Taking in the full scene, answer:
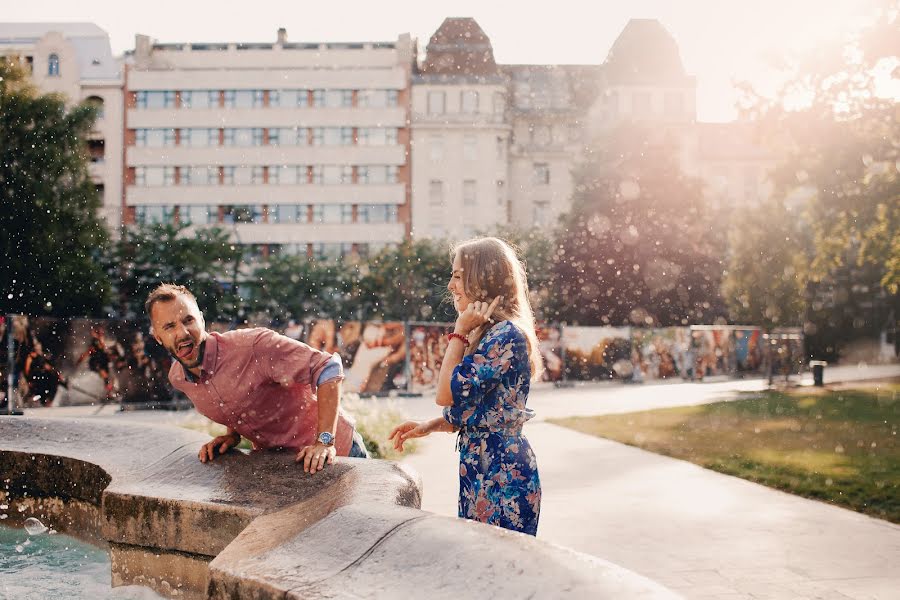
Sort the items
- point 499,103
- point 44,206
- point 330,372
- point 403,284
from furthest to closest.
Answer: point 499,103, point 403,284, point 44,206, point 330,372

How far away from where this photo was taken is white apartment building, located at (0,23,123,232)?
63.7 metres

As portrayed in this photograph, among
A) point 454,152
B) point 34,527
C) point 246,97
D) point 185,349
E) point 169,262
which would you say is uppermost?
point 246,97

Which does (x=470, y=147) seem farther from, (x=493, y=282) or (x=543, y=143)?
(x=493, y=282)

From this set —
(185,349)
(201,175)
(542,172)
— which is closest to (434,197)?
(542,172)

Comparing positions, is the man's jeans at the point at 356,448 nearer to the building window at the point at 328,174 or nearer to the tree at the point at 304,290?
the tree at the point at 304,290

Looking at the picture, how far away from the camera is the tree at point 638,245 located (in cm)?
4825

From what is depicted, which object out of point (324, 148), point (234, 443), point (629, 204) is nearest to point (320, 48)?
point (324, 148)

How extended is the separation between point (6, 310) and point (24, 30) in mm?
35925

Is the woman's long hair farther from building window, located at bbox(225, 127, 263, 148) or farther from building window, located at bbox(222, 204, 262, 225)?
building window, located at bbox(225, 127, 263, 148)

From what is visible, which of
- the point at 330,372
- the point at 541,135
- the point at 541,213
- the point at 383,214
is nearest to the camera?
the point at 330,372

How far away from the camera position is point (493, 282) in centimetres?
360

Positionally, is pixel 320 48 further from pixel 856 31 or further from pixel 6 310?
pixel 856 31

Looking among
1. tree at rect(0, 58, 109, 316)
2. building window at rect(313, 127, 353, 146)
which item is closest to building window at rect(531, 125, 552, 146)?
building window at rect(313, 127, 353, 146)

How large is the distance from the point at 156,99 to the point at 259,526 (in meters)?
65.1
